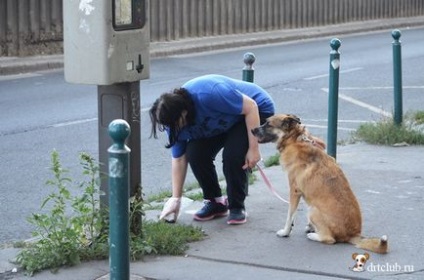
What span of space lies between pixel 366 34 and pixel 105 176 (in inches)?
895

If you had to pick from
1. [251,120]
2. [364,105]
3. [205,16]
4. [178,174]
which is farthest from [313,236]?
[205,16]

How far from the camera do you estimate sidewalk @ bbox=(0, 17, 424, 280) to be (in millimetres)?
6078

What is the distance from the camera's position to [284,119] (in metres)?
6.80

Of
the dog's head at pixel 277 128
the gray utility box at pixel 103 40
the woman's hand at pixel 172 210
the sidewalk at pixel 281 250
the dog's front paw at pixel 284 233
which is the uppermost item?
the gray utility box at pixel 103 40

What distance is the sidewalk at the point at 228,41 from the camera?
18.5 m

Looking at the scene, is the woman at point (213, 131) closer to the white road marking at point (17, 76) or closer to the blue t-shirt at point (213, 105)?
the blue t-shirt at point (213, 105)

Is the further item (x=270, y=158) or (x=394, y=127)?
(x=394, y=127)

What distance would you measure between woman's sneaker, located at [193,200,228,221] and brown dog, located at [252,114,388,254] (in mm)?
674

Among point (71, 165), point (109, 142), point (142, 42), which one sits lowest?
point (71, 165)

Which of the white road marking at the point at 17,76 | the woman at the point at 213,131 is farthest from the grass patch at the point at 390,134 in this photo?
the white road marking at the point at 17,76

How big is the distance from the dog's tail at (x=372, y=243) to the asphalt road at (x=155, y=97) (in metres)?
2.42

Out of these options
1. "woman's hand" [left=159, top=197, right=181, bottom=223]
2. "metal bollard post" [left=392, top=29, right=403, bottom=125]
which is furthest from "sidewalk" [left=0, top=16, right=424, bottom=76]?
"woman's hand" [left=159, top=197, right=181, bottom=223]

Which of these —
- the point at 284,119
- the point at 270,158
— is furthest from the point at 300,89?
the point at 284,119

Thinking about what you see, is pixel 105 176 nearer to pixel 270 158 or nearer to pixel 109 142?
pixel 109 142
